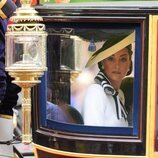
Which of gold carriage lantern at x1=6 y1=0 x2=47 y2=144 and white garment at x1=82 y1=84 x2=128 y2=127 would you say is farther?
white garment at x1=82 y1=84 x2=128 y2=127

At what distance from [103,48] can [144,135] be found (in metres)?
0.48

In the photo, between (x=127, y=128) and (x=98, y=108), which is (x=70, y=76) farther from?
(x=127, y=128)

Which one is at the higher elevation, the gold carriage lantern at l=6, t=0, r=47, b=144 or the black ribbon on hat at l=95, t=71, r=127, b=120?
Result: the gold carriage lantern at l=6, t=0, r=47, b=144

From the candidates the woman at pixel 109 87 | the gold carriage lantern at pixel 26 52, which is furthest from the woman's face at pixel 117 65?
the gold carriage lantern at pixel 26 52

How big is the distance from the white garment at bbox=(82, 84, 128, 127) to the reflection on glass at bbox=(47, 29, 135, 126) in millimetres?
27

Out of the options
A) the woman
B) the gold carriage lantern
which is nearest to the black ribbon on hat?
the woman

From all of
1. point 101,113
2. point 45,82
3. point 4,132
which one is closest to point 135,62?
point 101,113

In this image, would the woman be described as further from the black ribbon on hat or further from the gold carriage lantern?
the gold carriage lantern

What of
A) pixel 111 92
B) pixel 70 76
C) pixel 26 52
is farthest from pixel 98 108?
pixel 26 52

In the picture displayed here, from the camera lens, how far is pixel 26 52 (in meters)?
2.97

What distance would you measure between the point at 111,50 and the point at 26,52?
0.48 metres

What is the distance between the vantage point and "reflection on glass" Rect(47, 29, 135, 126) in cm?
323

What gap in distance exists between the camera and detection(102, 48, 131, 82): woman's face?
10.5 ft

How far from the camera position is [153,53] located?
10.3 feet
